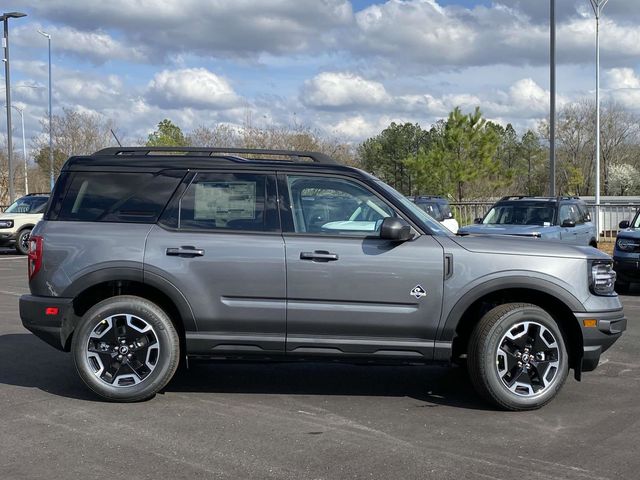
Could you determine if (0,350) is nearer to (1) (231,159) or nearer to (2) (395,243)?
(1) (231,159)

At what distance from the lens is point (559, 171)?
64.7 meters

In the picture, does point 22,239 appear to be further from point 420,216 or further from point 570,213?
point 420,216

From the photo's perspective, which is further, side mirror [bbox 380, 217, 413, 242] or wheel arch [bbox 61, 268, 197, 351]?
wheel arch [bbox 61, 268, 197, 351]

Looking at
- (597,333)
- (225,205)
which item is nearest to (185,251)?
(225,205)

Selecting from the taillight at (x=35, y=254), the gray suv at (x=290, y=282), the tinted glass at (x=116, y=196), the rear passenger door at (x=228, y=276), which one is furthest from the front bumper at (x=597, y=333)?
the taillight at (x=35, y=254)

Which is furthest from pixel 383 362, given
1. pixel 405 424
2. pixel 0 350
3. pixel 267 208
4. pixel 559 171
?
pixel 559 171

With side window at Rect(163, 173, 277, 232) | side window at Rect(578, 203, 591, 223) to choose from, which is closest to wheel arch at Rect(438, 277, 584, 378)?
side window at Rect(163, 173, 277, 232)

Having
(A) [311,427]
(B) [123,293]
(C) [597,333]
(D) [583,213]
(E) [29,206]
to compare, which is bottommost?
(A) [311,427]

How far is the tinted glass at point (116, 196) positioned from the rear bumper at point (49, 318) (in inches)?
A: 26.5

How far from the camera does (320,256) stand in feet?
19.0

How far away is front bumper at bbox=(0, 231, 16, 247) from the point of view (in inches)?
850

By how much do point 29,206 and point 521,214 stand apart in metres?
14.5

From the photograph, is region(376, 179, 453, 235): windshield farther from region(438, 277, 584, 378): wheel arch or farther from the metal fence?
the metal fence

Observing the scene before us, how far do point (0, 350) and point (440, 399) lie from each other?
4.61 m
